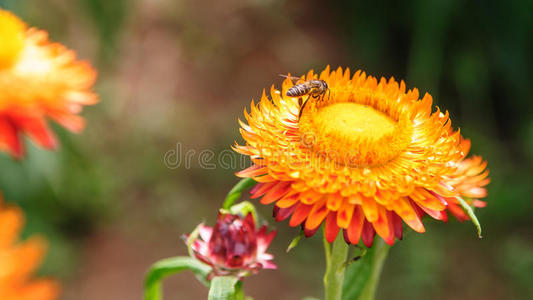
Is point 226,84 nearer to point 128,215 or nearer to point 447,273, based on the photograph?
point 128,215

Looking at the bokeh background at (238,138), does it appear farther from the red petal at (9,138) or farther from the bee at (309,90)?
the bee at (309,90)

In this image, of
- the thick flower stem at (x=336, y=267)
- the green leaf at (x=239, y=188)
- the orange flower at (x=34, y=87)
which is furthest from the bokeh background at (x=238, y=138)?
the thick flower stem at (x=336, y=267)

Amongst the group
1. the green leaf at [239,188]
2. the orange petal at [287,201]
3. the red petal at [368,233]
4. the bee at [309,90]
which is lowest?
the red petal at [368,233]

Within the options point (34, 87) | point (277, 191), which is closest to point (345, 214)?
point (277, 191)

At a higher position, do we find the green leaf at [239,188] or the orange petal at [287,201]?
the green leaf at [239,188]

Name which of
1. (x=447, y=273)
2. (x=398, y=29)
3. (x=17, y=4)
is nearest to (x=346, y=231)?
(x=17, y=4)

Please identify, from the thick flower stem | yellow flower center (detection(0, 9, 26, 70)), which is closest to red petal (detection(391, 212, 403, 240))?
the thick flower stem

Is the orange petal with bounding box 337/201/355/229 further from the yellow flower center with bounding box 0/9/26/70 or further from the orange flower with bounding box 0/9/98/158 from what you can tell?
the yellow flower center with bounding box 0/9/26/70
